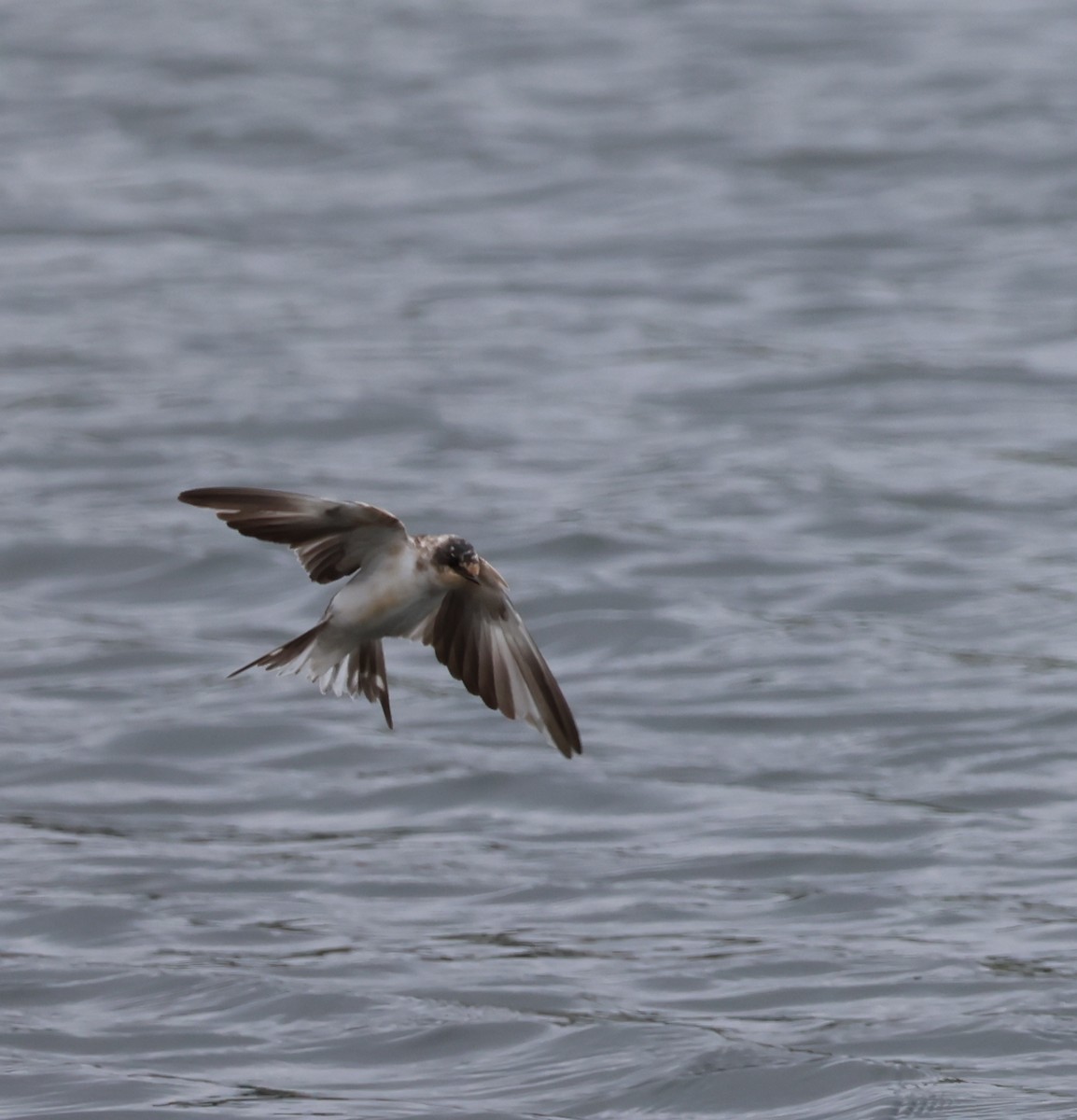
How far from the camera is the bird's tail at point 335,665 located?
6.33 m

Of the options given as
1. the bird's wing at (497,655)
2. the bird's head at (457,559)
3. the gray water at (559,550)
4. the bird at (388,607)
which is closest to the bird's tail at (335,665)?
the bird at (388,607)

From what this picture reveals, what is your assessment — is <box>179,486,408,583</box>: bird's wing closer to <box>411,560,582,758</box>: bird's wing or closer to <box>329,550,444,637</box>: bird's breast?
<box>329,550,444,637</box>: bird's breast

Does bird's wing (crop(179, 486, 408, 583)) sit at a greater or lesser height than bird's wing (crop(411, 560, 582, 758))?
greater

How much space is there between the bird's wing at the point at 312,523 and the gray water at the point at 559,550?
1432 millimetres

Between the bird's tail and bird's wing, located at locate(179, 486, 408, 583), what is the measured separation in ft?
0.58

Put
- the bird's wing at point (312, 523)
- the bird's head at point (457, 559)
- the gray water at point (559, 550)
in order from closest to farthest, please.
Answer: the bird's wing at point (312, 523)
the bird's head at point (457, 559)
the gray water at point (559, 550)

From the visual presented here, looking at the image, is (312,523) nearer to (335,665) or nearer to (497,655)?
(335,665)

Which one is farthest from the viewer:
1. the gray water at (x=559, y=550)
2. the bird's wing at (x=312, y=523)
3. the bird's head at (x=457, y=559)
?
the gray water at (x=559, y=550)

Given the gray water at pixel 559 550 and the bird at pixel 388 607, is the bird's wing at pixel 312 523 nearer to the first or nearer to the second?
the bird at pixel 388 607

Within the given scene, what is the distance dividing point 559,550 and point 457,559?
6.01m

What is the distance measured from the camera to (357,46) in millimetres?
21938

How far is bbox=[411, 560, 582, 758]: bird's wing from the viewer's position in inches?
252

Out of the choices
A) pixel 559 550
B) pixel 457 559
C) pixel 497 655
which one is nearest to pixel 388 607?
pixel 457 559

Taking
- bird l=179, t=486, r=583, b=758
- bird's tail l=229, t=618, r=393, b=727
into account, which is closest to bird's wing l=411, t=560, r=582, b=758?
bird l=179, t=486, r=583, b=758
